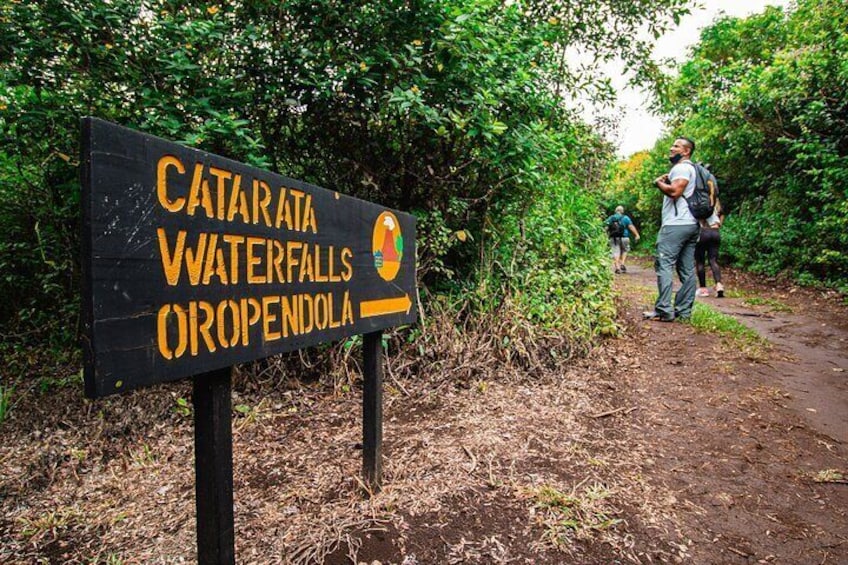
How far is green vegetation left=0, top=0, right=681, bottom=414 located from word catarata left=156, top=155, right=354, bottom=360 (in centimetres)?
151

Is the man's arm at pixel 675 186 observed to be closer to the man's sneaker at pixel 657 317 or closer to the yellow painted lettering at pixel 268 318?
the man's sneaker at pixel 657 317

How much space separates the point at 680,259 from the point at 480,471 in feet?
12.8

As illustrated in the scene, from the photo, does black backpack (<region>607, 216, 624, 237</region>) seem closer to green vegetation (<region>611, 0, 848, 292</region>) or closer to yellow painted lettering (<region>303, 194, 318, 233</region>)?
green vegetation (<region>611, 0, 848, 292</region>)

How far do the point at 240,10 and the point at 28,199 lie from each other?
2.33 meters

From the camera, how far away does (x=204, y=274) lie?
1.07 m

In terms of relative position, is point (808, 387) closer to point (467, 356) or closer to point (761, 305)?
point (467, 356)

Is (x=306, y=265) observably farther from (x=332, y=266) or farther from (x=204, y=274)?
(x=204, y=274)

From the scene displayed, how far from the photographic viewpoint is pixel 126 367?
2.95ft

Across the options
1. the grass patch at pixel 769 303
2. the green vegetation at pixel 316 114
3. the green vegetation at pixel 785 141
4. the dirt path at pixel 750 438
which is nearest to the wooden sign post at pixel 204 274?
the green vegetation at pixel 316 114

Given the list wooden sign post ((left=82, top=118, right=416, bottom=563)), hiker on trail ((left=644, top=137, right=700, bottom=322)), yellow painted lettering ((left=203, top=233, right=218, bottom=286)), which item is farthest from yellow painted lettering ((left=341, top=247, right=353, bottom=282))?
hiker on trail ((left=644, top=137, right=700, bottom=322))

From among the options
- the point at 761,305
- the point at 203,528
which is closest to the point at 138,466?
the point at 203,528

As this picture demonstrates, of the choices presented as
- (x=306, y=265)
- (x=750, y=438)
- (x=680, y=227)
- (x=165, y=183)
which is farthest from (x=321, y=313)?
(x=680, y=227)

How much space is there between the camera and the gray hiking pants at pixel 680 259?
4.81m

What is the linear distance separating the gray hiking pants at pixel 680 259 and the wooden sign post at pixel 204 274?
429 cm
